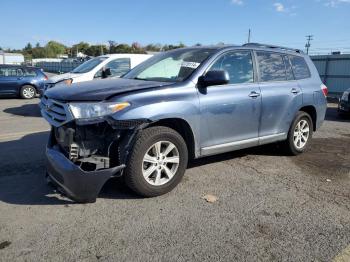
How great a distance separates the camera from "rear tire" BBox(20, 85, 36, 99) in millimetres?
16625

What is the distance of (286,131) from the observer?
246 inches

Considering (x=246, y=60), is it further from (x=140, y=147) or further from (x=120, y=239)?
(x=120, y=239)

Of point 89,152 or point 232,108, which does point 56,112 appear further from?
point 232,108

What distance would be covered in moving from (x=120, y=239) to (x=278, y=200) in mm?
2007

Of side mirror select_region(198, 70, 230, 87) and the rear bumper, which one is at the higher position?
side mirror select_region(198, 70, 230, 87)

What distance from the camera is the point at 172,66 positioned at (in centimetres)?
534

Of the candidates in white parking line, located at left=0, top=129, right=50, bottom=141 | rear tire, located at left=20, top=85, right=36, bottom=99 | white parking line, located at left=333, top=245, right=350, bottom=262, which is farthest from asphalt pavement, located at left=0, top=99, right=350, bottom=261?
rear tire, located at left=20, top=85, right=36, bottom=99

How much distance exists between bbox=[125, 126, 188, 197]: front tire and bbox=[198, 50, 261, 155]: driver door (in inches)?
19.2

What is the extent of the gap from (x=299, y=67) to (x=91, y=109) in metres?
4.05

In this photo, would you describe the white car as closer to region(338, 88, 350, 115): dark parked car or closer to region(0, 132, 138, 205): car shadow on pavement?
region(0, 132, 138, 205): car shadow on pavement

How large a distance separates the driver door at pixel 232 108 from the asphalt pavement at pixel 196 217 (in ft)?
1.64

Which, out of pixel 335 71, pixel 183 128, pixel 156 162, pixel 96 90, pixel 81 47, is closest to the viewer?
pixel 96 90

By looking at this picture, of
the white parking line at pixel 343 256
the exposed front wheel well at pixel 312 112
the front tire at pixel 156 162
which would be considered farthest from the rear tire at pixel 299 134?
the white parking line at pixel 343 256

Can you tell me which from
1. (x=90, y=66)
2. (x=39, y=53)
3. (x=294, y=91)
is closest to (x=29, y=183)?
(x=294, y=91)
